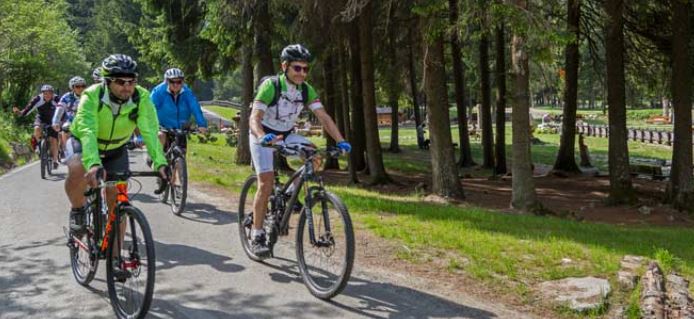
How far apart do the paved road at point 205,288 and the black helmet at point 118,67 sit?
1913 millimetres

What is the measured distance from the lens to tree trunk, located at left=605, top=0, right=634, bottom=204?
15065 millimetres

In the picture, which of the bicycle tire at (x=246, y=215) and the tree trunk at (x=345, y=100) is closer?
the bicycle tire at (x=246, y=215)

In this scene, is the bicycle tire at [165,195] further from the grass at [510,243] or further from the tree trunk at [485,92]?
the tree trunk at [485,92]

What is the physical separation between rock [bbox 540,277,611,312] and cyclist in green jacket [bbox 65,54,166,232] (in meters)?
3.61

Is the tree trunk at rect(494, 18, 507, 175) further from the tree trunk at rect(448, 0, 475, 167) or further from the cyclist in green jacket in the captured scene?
the cyclist in green jacket

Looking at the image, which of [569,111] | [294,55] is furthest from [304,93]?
[569,111]

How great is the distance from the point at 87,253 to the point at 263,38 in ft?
43.4

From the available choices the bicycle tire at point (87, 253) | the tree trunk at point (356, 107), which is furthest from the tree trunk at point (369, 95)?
the bicycle tire at point (87, 253)

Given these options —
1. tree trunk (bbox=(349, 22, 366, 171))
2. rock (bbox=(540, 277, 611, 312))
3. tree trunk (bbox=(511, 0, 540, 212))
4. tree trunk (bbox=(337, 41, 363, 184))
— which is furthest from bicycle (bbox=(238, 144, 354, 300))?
tree trunk (bbox=(337, 41, 363, 184))

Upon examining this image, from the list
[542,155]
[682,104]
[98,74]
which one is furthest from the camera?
[542,155]

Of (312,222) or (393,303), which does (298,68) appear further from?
(393,303)

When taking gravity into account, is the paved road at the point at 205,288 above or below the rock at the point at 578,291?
above

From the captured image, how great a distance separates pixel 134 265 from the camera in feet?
16.3

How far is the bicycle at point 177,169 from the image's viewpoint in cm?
977
